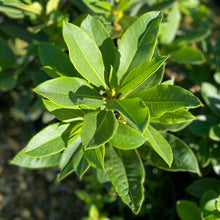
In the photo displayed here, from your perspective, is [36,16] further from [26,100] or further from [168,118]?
[168,118]

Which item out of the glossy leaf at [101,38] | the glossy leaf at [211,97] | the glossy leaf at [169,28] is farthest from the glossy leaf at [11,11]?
the glossy leaf at [211,97]

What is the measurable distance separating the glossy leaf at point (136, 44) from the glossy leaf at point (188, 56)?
0.52 metres

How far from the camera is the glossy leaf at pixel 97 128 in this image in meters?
0.88

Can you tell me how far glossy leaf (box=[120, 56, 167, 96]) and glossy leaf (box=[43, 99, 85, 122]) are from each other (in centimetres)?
17

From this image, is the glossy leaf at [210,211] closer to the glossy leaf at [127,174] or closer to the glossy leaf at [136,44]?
the glossy leaf at [127,174]

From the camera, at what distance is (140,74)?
945mm

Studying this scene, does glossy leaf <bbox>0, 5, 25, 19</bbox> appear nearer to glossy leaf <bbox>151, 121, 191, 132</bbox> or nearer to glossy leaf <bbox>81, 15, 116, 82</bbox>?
glossy leaf <bbox>81, 15, 116, 82</bbox>

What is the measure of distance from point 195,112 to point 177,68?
0.58 m

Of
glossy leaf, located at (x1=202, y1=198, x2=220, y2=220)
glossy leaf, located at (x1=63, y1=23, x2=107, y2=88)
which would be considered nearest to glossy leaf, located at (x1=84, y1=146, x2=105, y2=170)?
glossy leaf, located at (x1=63, y1=23, x2=107, y2=88)

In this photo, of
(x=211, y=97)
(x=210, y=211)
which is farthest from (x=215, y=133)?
(x=210, y=211)

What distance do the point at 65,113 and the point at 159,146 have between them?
351 millimetres

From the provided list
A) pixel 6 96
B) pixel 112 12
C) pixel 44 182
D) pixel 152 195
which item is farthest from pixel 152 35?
pixel 44 182

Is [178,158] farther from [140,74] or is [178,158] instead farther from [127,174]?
[140,74]

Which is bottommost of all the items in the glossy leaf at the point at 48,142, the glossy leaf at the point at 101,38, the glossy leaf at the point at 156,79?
the glossy leaf at the point at 48,142
